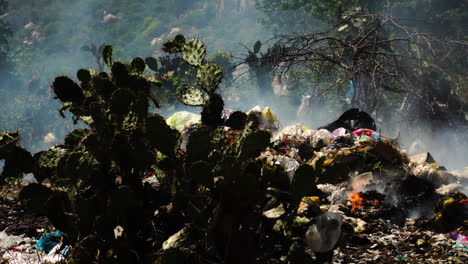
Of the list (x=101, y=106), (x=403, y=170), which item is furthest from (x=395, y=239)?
(x=101, y=106)

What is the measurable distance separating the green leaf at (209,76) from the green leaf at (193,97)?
263 mm

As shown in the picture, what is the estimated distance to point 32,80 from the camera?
979 inches

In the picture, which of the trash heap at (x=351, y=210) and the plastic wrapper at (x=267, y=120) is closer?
the trash heap at (x=351, y=210)

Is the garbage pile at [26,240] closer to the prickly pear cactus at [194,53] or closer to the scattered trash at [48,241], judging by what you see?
the scattered trash at [48,241]

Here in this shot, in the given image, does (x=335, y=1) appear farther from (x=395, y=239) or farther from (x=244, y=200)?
(x=244, y=200)

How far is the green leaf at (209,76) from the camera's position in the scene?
280cm

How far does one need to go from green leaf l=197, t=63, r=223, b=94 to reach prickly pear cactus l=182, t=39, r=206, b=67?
19 centimetres

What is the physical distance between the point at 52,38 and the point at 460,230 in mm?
35624

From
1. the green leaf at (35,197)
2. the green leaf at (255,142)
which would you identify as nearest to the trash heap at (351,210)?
the green leaf at (255,142)

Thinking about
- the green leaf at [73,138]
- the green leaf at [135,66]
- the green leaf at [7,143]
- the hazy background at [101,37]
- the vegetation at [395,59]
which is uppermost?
the vegetation at [395,59]

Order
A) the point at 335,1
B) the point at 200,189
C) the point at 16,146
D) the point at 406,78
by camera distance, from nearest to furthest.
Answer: the point at 200,189, the point at 16,146, the point at 406,78, the point at 335,1

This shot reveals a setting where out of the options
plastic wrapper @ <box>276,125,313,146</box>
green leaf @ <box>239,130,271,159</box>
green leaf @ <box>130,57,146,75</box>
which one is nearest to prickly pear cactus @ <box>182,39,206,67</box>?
green leaf @ <box>130,57,146,75</box>

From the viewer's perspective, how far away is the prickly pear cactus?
3.01 m

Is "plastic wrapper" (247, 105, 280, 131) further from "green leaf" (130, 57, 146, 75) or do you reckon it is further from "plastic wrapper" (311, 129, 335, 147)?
"green leaf" (130, 57, 146, 75)
